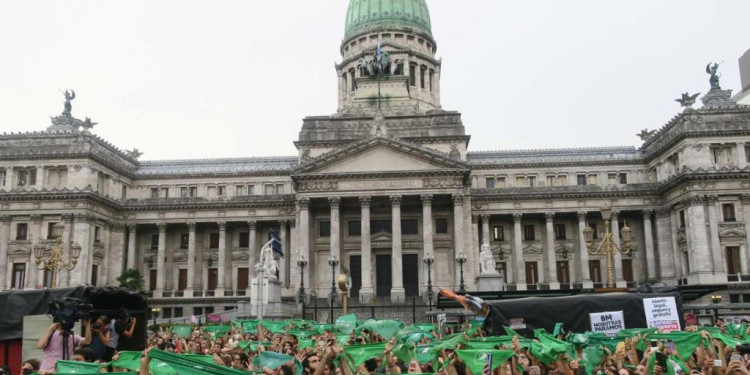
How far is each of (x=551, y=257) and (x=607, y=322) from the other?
46.9 meters

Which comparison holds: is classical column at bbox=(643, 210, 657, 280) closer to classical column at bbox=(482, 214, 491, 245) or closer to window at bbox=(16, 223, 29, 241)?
classical column at bbox=(482, 214, 491, 245)

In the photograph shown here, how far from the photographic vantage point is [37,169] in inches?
2557

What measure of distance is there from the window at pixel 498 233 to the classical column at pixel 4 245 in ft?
152

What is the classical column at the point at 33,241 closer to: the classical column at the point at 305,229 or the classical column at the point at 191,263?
the classical column at the point at 191,263

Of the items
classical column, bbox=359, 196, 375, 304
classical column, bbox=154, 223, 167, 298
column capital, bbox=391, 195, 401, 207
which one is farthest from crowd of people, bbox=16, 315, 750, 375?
classical column, bbox=154, 223, 167, 298

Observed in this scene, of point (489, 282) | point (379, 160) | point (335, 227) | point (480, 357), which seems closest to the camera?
point (480, 357)

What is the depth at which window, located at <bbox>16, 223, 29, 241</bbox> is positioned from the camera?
211 feet

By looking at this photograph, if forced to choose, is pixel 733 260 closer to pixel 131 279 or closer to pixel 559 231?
pixel 559 231

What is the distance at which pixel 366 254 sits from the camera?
59125 mm

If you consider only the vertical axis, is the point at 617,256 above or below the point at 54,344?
above

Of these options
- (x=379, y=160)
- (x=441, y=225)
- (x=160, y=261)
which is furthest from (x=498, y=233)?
(x=160, y=261)

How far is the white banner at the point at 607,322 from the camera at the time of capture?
20422mm

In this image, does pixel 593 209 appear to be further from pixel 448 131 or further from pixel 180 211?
pixel 180 211

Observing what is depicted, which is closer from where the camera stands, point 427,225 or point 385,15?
point 427,225
